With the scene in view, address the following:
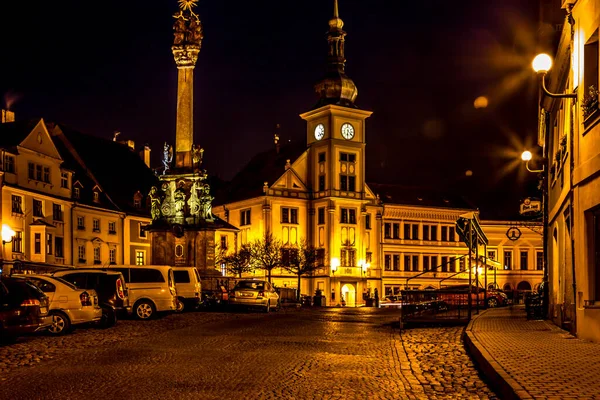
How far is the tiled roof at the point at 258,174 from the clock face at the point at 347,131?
4769 mm

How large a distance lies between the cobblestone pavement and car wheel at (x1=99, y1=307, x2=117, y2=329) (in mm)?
2415

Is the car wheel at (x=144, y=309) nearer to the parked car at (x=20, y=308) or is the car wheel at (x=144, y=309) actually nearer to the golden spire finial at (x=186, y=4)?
the parked car at (x=20, y=308)

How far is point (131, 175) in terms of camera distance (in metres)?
78.2

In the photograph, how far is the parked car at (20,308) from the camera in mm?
18609

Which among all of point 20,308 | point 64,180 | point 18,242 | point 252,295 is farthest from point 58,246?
point 20,308

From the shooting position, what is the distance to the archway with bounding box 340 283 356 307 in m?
82.2

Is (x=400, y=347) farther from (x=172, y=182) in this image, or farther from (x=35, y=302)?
(x=172, y=182)

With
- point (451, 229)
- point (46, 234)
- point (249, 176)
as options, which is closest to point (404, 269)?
point (451, 229)

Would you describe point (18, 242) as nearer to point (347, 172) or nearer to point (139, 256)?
point (139, 256)

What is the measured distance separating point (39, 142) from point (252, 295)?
23.9m

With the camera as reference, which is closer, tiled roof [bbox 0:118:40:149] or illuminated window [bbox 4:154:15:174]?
illuminated window [bbox 4:154:15:174]

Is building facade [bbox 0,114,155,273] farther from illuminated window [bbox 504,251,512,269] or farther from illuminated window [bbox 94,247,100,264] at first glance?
illuminated window [bbox 504,251,512,269]

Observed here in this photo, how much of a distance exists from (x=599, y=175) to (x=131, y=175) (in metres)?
65.6

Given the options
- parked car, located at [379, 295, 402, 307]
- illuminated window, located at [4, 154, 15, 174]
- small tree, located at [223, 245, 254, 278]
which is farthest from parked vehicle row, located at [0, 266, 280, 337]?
small tree, located at [223, 245, 254, 278]
